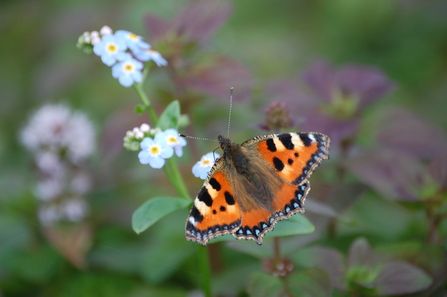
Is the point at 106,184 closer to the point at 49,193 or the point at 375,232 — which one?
the point at 49,193

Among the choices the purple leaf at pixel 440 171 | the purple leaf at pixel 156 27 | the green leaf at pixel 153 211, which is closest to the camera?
the green leaf at pixel 153 211

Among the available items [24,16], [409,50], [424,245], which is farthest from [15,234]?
[409,50]

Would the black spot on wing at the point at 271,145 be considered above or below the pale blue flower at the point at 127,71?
below

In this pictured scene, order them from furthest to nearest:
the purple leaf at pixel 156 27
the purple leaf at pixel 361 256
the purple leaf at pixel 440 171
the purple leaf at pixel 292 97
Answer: the purple leaf at pixel 156 27 → the purple leaf at pixel 292 97 → the purple leaf at pixel 440 171 → the purple leaf at pixel 361 256

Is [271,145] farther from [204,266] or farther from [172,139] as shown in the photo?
[204,266]

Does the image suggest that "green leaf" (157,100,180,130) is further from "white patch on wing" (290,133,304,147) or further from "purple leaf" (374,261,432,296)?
"purple leaf" (374,261,432,296)

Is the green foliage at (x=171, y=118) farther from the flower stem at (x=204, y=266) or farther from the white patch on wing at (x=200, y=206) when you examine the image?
the flower stem at (x=204, y=266)

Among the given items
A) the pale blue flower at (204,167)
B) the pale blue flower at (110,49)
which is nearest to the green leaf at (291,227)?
the pale blue flower at (204,167)
